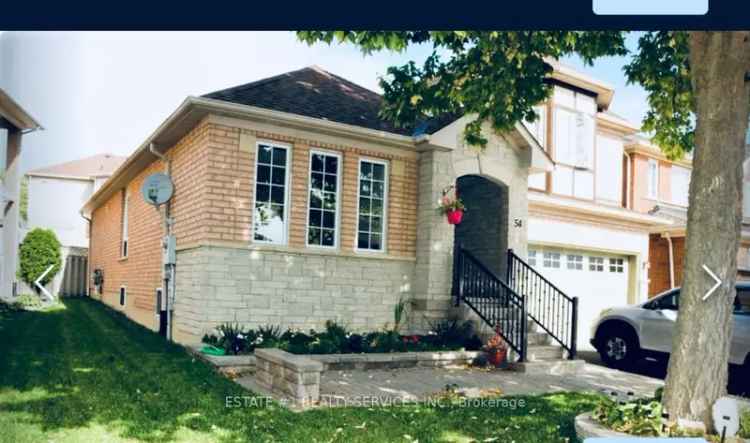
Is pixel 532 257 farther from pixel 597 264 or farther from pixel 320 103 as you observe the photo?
pixel 320 103

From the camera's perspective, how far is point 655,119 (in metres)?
3.84

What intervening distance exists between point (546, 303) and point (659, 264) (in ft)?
8.42

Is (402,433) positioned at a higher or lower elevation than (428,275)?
lower

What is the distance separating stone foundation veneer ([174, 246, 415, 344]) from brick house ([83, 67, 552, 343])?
0.5 inches

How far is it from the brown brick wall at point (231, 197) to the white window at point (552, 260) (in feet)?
7.38

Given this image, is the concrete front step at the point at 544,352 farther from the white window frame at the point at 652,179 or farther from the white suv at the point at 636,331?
the white window frame at the point at 652,179

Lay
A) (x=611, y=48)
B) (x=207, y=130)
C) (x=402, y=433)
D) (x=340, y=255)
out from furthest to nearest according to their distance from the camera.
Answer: (x=340, y=255) < (x=207, y=130) < (x=402, y=433) < (x=611, y=48)

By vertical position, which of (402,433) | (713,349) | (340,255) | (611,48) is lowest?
(402,433)

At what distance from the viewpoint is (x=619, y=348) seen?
6688mm

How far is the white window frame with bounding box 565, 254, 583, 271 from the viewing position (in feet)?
25.0

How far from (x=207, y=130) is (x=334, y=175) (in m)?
1.47

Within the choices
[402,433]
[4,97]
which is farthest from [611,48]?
[402,433]

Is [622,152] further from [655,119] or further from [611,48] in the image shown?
[611,48]

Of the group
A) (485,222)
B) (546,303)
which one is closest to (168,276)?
(485,222)
